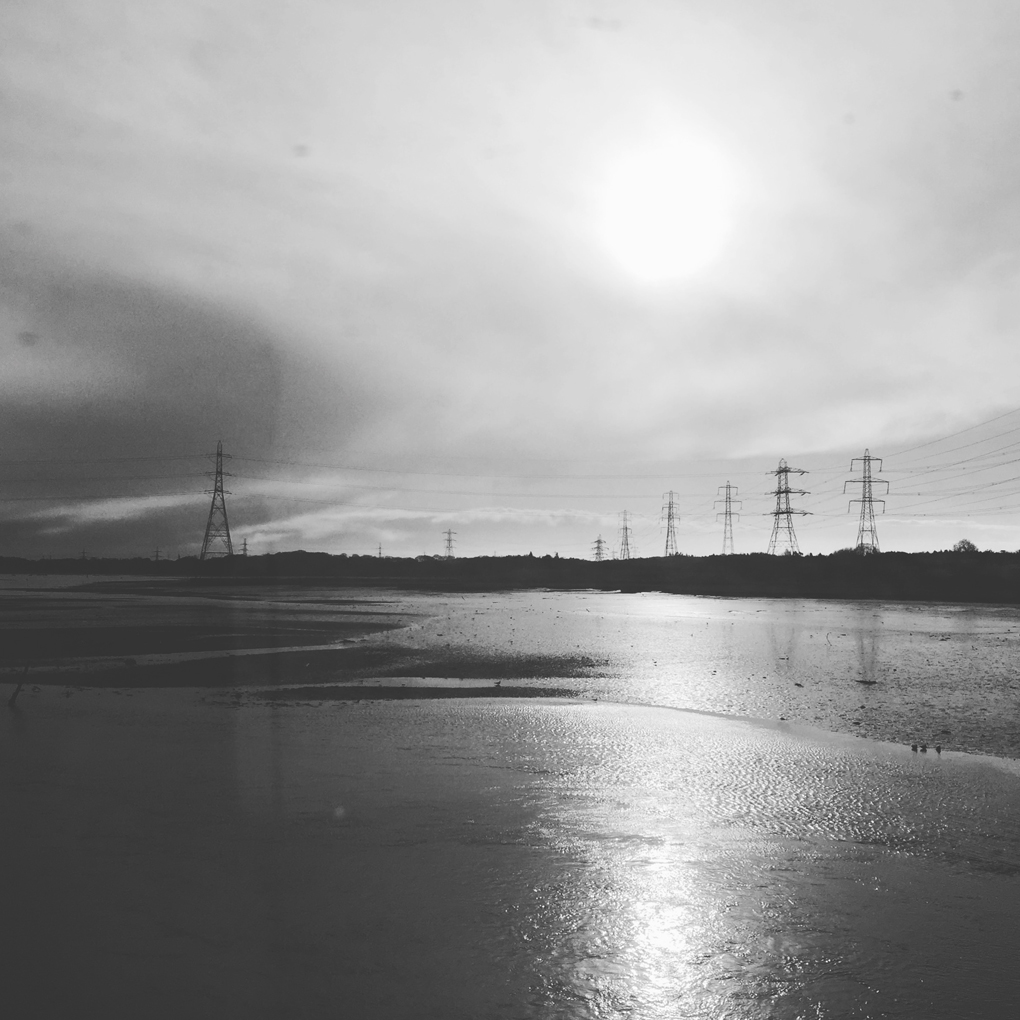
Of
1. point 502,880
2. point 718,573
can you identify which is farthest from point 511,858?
point 718,573

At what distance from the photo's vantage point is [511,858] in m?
7.19

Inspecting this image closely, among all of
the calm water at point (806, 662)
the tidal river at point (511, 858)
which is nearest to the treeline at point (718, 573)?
the calm water at point (806, 662)

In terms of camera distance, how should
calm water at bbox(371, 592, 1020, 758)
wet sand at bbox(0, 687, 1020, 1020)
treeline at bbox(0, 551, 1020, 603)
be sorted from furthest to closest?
treeline at bbox(0, 551, 1020, 603), calm water at bbox(371, 592, 1020, 758), wet sand at bbox(0, 687, 1020, 1020)

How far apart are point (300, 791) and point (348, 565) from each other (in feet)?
455

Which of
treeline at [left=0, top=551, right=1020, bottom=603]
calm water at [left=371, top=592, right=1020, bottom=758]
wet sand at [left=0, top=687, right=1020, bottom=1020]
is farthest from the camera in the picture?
treeline at [left=0, top=551, right=1020, bottom=603]

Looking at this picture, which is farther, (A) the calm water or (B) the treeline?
(B) the treeline

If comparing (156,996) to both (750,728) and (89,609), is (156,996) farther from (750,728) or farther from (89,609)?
(89,609)

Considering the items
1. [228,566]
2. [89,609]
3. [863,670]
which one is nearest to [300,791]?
[863,670]

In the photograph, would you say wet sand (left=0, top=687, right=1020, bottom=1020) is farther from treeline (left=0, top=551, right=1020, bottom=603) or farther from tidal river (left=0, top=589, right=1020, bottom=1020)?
treeline (left=0, top=551, right=1020, bottom=603)

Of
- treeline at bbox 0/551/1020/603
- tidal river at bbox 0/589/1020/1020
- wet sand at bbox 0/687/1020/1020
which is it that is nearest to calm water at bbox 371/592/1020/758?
tidal river at bbox 0/589/1020/1020

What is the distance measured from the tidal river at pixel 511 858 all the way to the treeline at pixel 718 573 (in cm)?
5591

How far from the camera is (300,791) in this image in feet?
30.0

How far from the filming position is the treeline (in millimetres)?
67312

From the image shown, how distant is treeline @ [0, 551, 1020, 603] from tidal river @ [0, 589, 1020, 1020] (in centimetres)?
5591
